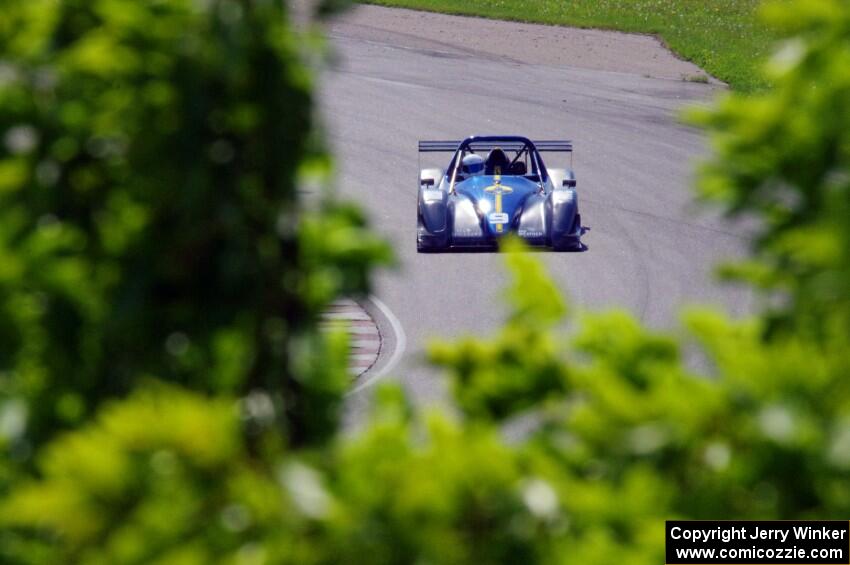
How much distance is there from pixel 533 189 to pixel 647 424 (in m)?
14.2

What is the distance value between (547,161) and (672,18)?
40.8ft

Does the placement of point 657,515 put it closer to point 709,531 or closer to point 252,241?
point 709,531

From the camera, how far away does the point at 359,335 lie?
1396 cm

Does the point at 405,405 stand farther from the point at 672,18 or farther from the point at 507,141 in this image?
the point at 672,18

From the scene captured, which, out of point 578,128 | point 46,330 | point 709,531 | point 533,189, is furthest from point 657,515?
point 578,128

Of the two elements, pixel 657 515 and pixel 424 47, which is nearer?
pixel 657 515

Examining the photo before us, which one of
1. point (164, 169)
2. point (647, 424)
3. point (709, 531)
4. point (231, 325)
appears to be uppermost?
point (164, 169)

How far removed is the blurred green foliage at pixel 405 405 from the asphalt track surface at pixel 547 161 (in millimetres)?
6471

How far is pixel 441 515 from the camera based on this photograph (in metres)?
2.16

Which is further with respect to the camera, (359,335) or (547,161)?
(547,161)

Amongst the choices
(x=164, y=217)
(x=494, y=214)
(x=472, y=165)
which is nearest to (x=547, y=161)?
(x=472, y=165)

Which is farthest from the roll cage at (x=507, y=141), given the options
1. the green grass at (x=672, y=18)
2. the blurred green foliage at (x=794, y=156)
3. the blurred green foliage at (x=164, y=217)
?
the blurred green foliage at (x=164, y=217)

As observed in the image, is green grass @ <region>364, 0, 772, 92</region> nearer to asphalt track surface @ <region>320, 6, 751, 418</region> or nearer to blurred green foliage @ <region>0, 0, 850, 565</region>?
asphalt track surface @ <region>320, 6, 751, 418</region>

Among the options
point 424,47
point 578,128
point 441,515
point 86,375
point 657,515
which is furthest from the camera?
point 424,47
